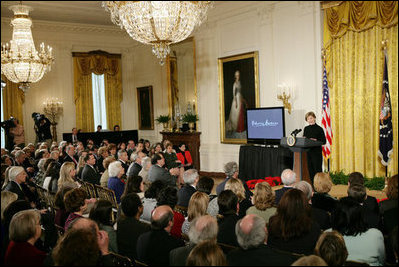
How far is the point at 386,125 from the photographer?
28.6 ft

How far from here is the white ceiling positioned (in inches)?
526

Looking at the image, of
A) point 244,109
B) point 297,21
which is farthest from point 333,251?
point 244,109

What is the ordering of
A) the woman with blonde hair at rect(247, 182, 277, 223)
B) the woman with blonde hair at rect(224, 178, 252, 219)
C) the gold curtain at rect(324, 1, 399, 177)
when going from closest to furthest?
1. the woman with blonde hair at rect(247, 182, 277, 223)
2. the woman with blonde hair at rect(224, 178, 252, 219)
3. the gold curtain at rect(324, 1, 399, 177)

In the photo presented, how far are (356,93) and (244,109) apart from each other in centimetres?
352

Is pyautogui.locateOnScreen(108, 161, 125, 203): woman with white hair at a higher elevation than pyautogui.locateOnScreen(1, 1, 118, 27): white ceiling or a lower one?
lower

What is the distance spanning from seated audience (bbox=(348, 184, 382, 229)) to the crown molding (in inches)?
559

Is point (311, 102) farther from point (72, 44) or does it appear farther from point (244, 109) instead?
point (72, 44)

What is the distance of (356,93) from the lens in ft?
31.0

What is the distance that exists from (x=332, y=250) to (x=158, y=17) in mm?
5412

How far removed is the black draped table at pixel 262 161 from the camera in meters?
10.1

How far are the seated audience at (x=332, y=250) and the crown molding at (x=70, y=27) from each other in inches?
590

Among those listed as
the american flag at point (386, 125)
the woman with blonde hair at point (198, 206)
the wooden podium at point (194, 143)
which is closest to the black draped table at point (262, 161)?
the american flag at point (386, 125)

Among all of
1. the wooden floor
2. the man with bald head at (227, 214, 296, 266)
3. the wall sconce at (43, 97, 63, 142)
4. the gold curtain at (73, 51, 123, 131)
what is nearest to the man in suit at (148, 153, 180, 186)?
the wooden floor

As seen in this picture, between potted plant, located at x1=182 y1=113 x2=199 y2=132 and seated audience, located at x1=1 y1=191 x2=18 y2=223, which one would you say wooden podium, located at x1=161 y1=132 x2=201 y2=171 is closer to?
potted plant, located at x1=182 y1=113 x2=199 y2=132
